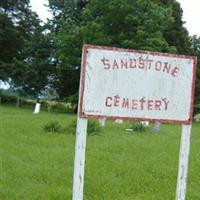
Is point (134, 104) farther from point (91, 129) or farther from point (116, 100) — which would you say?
point (91, 129)

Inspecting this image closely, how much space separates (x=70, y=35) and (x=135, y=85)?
33843mm

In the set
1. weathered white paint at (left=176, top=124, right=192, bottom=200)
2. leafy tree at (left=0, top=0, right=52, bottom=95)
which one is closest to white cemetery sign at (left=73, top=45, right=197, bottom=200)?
weathered white paint at (left=176, top=124, right=192, bottom=200)

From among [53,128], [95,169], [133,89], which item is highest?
[133,89]

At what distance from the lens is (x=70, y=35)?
129 ft

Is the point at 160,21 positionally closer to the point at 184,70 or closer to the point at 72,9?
the point at 72,9

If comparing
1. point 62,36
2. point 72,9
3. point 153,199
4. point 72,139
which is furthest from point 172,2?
point 153,199

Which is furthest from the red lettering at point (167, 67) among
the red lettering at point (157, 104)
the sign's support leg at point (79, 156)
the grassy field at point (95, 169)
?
the grassy field at point (95, 169)

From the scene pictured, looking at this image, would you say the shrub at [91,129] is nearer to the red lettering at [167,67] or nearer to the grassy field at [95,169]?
the grassy field at [95,169]

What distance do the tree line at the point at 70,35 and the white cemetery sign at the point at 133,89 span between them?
31629 mm

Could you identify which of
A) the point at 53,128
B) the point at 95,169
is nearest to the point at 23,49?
the point at 53,128

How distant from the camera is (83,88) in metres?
5.63

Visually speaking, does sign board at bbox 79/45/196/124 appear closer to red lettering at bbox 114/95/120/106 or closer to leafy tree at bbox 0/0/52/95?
red lettering at bbox 114/95/120/106

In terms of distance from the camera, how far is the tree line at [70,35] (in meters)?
38.8

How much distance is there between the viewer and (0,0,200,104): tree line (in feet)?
127
